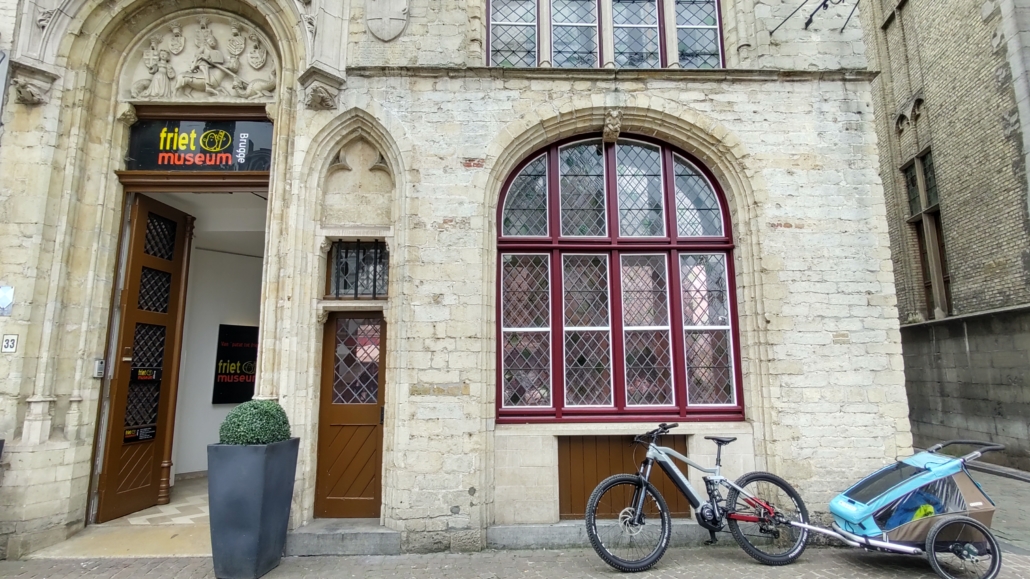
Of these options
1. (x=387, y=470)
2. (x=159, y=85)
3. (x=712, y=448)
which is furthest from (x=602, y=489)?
(x=159, y=85)

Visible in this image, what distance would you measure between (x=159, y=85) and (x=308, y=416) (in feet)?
14.5

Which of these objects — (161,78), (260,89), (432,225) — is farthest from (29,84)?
(432,225)

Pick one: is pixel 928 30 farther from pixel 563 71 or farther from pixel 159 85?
pixel 159 85

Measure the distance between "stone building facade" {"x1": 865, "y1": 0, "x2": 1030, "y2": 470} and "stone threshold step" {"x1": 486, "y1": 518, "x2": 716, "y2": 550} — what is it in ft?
24.7

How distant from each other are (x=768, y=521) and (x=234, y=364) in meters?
8.25

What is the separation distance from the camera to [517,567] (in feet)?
15.2

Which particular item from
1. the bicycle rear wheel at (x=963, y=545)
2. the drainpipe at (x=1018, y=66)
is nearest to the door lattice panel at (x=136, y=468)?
the bicycle rear wheel at (x=963, y=545)

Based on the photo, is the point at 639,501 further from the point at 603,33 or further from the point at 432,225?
the point at 603,33

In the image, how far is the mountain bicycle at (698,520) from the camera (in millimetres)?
4570

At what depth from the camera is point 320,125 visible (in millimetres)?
5676

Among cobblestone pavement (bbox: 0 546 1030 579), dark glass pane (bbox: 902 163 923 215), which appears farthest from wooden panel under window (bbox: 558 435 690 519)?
dark glass pane (bbox: 902 163 923 215)

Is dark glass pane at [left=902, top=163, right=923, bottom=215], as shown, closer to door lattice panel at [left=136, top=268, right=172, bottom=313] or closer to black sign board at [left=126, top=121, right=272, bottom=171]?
black sign board at [left=126, top=121, right=272, bottom=171]

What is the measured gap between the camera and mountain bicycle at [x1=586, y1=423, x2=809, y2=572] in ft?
15.0

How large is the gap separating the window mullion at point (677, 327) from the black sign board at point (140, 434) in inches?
259
